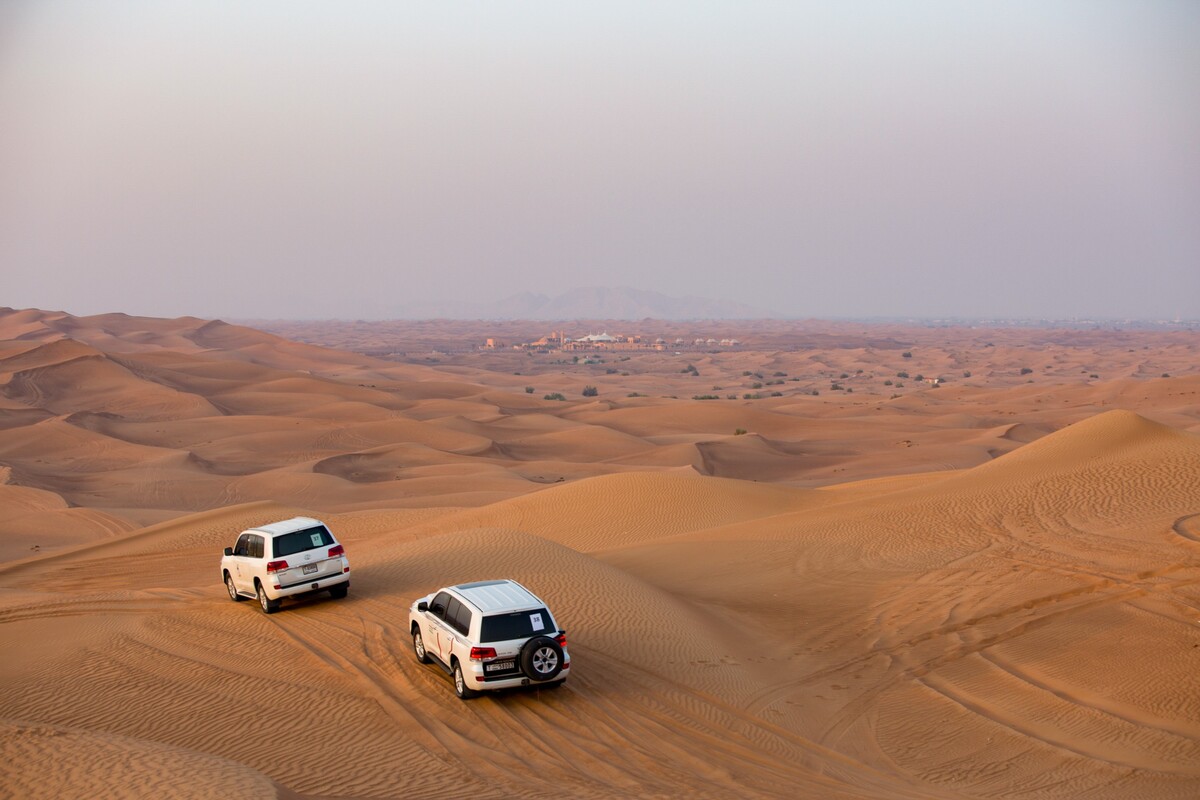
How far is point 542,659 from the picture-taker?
11.4 metres

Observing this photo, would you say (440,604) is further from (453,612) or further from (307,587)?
(307,587)

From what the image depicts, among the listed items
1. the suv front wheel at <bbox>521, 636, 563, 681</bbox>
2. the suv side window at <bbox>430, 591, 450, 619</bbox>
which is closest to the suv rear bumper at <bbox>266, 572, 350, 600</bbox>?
the suv side window at <bbox>430, 591, 450, 619</bbox>

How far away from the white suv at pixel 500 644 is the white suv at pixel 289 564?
166 inches

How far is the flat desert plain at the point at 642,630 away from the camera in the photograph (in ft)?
33.5

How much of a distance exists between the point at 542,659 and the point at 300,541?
19.2 feet

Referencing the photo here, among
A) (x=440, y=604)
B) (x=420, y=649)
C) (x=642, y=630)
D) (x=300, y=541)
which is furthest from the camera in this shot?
(x=300, y=541)

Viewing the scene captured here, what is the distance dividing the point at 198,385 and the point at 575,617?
5458cm

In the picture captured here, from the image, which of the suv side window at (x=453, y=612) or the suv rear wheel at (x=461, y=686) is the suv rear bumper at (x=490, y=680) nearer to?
the suv rear wheel at (x=461, y=686)

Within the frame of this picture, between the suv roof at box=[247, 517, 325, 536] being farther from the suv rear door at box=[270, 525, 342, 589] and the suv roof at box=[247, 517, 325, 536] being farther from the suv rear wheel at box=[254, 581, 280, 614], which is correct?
the suv rear wheel at box=[254, 581, 280, 614]

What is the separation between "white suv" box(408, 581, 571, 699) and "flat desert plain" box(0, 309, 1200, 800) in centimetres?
42

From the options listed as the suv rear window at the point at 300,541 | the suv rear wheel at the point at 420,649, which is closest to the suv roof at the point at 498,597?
the suv rear wheel at the point at 420,649

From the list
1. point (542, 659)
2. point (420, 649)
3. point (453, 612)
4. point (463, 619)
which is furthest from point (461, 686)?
point (420, 649)

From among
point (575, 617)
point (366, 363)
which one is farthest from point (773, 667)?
point (366, 363)

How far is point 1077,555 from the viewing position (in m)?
18.8
